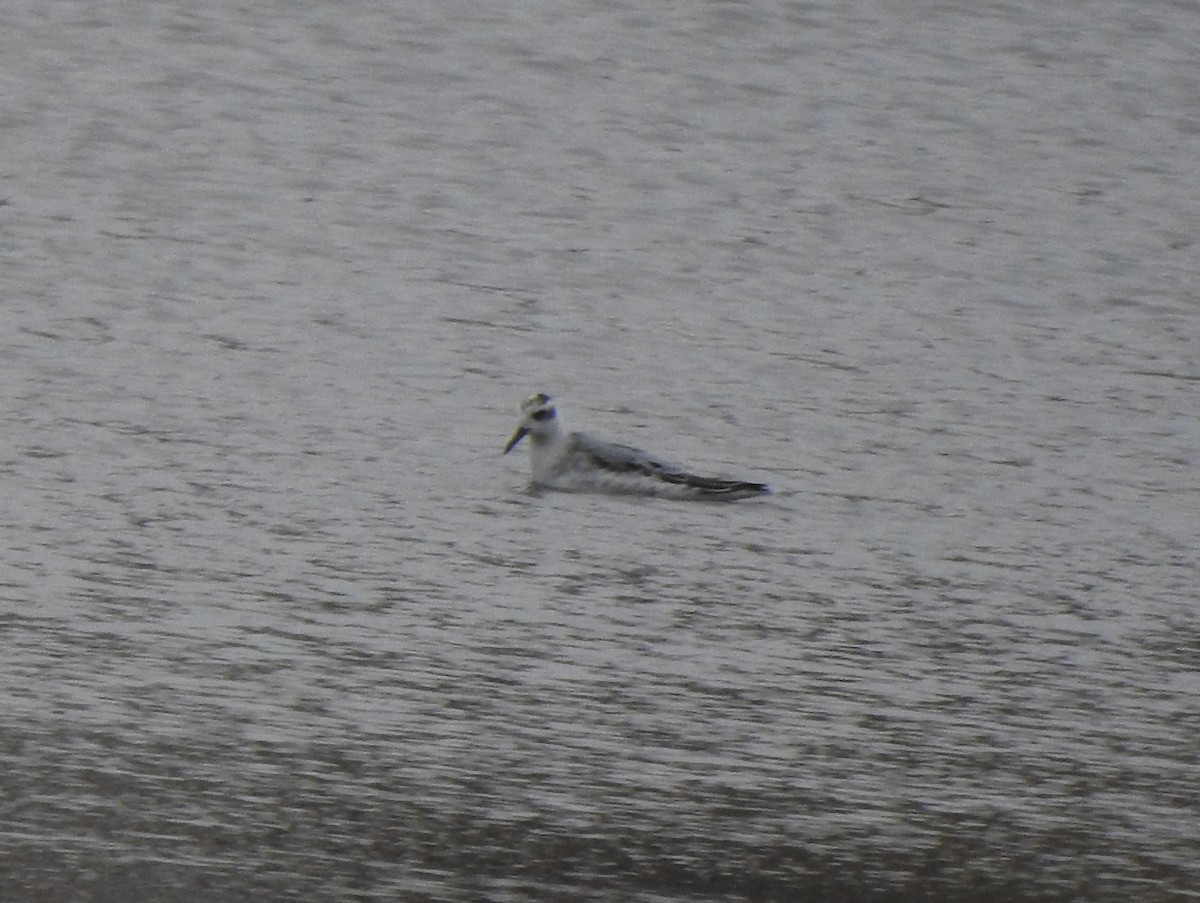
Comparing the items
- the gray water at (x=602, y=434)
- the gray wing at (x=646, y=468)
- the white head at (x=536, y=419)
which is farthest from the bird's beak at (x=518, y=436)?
the gray wing at (x=646, y=468)

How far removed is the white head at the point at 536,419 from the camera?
27.5ft

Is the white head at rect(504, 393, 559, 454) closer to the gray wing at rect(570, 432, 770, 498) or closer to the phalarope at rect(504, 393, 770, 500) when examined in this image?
the phalarope at rect(504, 393, 770, 500)

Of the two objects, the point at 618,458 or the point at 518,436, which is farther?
the point at 518,436

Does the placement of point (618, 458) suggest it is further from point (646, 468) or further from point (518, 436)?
point (518, 436)

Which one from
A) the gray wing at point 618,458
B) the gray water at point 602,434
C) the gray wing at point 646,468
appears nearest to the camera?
the gray water at point 602,434

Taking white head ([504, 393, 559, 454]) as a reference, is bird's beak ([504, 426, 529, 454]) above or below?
below

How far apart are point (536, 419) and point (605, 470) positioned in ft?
1.24

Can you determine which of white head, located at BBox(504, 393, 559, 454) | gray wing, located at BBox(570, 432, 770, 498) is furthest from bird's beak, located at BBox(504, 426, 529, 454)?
gray wing, located at BBox(570, 432, 770, 498)

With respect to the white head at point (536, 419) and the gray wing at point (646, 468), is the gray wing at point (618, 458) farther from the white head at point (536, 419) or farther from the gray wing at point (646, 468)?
the white head at point (536, 419)

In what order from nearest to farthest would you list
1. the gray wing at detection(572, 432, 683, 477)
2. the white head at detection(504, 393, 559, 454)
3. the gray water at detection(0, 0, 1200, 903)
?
the gray water at detection(0, 0, 1200, 903) → the gray wing at detection(572, 432, 683, 477) → the white head at detection(504, 393, 559, 454)

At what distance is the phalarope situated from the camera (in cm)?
800

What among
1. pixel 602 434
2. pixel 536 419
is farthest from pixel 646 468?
pixel 602 434

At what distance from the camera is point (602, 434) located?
8922mm

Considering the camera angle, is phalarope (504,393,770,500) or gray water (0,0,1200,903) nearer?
gray water (0,0,1200,903)
